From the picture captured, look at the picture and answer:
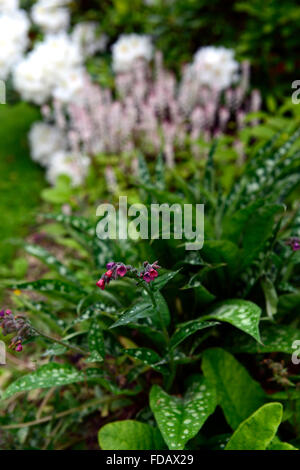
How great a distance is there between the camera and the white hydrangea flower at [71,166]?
266cm

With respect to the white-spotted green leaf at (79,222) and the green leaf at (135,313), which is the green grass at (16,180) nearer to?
the white-spotted green leaf at (79,222)

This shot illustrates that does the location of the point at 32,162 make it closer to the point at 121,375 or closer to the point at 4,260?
the point at 4,260

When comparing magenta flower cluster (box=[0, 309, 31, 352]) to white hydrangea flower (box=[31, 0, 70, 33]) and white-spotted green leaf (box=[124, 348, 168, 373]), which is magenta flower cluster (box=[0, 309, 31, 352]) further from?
white hydrangea flower (box=[31, 0, 70, 33])

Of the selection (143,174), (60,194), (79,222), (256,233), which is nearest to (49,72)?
(60,194)

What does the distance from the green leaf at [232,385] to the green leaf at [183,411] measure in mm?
38

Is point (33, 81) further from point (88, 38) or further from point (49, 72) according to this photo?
point (88, 38)

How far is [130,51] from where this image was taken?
3184 millimetres

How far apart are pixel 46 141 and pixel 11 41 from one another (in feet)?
2.46

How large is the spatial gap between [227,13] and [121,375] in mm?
2623

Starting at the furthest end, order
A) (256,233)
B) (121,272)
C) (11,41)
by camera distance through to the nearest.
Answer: (11,41) → (256,233) → (121,272)

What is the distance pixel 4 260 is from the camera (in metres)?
2.84

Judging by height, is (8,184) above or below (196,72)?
below

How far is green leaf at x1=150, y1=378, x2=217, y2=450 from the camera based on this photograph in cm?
111
